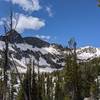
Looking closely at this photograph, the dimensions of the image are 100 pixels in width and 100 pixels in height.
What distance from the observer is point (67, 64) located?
79.4 meters

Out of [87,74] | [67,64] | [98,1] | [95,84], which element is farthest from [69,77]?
[98,1]

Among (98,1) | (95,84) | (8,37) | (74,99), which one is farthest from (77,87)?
(98,1)

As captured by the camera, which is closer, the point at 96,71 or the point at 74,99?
the point at 74,99

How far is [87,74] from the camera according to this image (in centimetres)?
11994

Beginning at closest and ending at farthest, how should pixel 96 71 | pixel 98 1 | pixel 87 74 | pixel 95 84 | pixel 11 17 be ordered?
1. pixel 98 1
2. pixel 11 17
3. pixel 95 84
4. pixel 87 74
5. pixel 96 71

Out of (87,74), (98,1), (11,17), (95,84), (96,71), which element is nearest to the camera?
(98,1)

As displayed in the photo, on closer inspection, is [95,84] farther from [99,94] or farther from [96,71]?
[96,71]

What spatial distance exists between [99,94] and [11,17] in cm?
8403

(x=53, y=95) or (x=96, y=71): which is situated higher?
(x=96, y=71)

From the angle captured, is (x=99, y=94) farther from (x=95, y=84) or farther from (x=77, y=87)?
(x=77, y=87)

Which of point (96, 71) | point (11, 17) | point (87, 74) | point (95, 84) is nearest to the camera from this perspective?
point (11, 17)

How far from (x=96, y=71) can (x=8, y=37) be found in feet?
340

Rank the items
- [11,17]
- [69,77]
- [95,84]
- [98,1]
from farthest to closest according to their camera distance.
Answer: [95,84] < [69,77] < [11,17] < [98,1]

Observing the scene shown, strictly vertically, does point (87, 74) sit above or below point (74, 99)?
above
